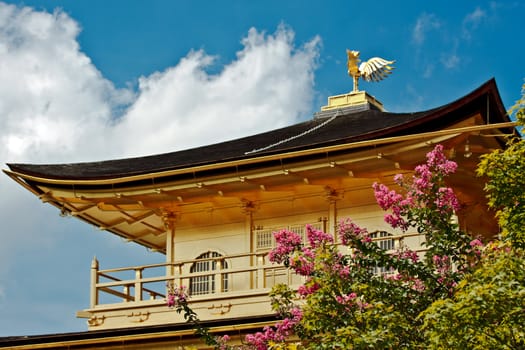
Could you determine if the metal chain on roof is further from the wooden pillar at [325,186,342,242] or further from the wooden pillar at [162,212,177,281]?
the wooden pillar at [162,212,177,281]

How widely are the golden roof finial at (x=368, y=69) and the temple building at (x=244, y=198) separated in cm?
191

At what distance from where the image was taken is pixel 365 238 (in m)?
14.0

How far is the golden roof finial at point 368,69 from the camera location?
1037 inches

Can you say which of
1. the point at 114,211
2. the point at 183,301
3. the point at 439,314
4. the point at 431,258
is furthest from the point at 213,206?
the point at 439,314

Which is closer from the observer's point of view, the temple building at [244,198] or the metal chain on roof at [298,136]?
the temple building at [244,198]

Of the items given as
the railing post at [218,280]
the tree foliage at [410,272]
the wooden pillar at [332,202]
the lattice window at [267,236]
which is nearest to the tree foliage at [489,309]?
the tree foliage at [410,272]

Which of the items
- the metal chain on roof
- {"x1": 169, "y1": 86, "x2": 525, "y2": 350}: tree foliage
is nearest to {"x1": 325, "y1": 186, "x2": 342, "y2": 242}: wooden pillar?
the metal chain on roof

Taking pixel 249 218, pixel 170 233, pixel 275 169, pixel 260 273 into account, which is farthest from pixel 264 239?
pixel 170 233

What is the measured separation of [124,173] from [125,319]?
3.11 metres

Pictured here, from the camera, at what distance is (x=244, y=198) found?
22.4m

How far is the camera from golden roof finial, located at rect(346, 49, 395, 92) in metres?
26.3

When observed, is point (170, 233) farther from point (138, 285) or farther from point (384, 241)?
point (384, 241)

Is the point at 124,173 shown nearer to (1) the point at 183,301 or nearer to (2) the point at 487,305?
(1) the point at 183,301

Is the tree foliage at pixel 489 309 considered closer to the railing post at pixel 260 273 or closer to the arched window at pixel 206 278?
the railing post at pixel 260 273
